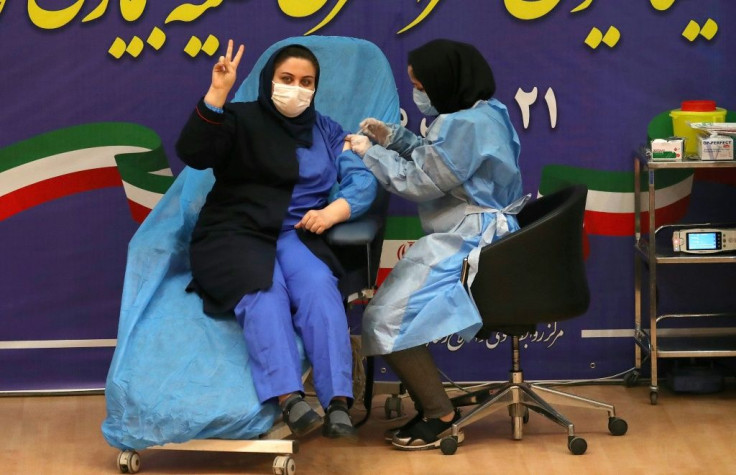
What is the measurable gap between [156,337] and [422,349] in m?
0.91

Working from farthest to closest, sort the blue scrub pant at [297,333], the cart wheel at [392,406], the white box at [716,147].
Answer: the cart wheel at [392,406]
the white box at [716,147]
the blue scrub pant at [297,333]

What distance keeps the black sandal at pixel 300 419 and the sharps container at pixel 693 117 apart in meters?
1.91

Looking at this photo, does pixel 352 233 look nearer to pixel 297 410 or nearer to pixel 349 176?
pixel 349 176

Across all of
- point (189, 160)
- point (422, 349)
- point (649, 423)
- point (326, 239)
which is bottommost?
point (649, 423)

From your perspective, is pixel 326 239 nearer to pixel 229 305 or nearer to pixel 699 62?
pixel 229 305

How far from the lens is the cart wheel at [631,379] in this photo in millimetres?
5359

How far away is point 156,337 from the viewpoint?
14.6ft

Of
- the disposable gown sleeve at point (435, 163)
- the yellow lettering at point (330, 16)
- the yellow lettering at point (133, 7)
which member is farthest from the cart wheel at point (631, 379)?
the yellow lettering at point (133, 7)

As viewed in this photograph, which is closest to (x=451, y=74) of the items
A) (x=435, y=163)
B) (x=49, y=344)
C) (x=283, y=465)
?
(x=435, y=163)

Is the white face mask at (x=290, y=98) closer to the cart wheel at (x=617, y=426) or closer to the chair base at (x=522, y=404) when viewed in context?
the chair base at (x=522, y=404)

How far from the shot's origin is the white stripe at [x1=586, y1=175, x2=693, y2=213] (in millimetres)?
5352

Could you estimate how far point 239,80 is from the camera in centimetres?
533

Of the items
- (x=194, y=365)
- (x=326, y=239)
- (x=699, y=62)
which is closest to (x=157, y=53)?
(x=326, y=239)

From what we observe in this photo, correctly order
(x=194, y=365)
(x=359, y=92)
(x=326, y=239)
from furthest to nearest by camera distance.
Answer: (x=359, y=92) → (x=326, y=239) → (x=194, y=365)
